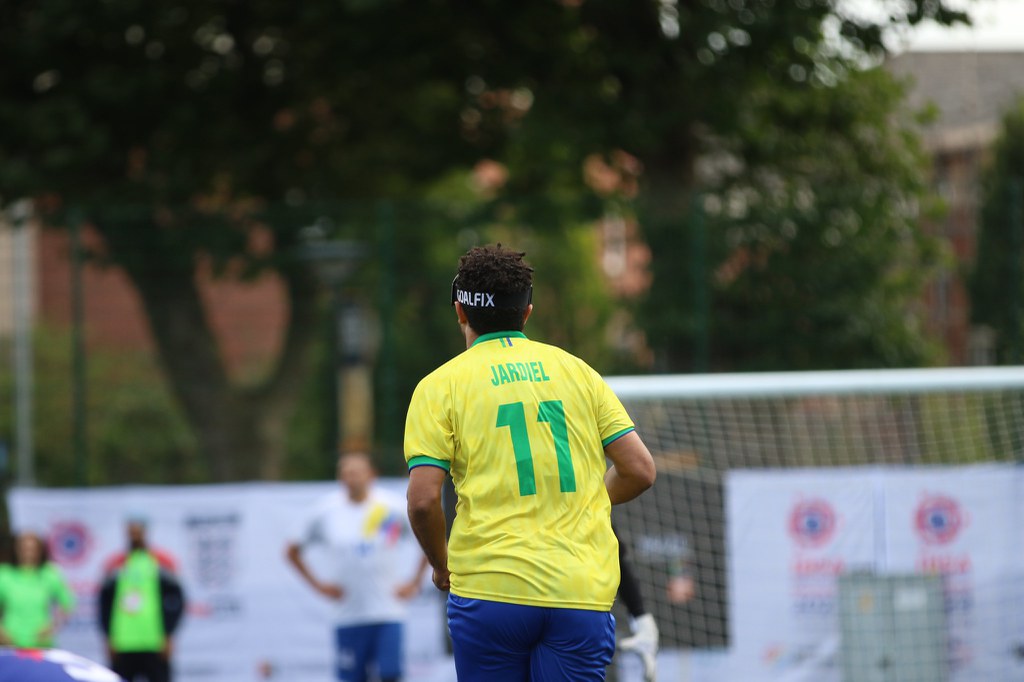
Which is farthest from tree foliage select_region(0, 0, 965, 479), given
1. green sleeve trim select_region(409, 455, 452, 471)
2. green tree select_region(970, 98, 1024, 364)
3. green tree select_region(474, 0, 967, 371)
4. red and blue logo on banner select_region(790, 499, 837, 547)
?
green sleeve trim select_region(409, 455, 452, 471)

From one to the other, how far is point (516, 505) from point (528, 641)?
414mm

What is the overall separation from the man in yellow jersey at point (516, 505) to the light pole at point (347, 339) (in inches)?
347

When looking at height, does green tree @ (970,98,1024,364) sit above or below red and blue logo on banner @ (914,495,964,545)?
above

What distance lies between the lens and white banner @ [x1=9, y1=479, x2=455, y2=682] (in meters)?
11.3

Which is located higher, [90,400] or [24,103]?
[24,103]

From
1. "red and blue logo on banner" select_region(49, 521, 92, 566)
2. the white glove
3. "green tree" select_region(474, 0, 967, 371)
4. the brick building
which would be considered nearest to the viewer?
the white glove

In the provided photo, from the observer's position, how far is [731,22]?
12570mm

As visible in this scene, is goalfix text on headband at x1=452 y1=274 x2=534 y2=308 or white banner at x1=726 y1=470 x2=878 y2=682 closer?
goalfix text on headband at x1=452 y1=274 x2=534 y2=308

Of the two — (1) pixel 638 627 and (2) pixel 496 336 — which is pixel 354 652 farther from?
(2) pixel 496 336

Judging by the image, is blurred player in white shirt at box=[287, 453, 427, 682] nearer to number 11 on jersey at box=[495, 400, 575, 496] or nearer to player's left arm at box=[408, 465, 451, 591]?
player's left arm at box=[408, 465, 451, 591]

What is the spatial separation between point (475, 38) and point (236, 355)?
4.36 m

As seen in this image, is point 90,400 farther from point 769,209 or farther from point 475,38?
point 769,209

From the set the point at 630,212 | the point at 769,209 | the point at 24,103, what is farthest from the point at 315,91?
the point at 769,209

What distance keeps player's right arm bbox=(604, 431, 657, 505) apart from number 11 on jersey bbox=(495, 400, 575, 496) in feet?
0.63
